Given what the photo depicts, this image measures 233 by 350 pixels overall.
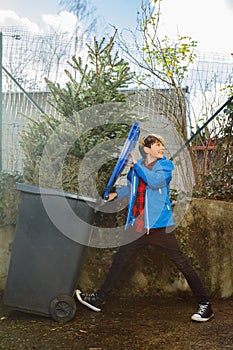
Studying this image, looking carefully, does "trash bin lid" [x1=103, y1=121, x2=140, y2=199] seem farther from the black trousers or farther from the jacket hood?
the black trousers

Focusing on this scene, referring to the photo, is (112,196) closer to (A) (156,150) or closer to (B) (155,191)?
(B) (155,191)

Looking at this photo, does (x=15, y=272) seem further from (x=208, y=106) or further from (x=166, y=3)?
(x=166, y=3)

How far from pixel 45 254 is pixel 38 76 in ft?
10.0

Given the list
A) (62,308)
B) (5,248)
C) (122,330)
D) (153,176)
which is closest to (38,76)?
(5,248)

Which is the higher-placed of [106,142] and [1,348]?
[106,142]

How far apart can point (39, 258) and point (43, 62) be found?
3.11 metres

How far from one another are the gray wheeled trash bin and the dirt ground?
136 mm

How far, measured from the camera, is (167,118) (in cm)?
591

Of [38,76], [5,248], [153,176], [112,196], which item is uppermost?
[38,76]

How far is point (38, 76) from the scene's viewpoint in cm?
575

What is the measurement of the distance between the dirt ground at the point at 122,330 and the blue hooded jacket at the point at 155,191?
688 mm

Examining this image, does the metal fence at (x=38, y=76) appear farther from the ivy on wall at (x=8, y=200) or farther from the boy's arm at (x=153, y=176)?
the boy's arm at (x=153, y=176)

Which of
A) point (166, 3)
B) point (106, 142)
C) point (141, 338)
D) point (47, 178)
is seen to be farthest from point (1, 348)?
point (166, 3)

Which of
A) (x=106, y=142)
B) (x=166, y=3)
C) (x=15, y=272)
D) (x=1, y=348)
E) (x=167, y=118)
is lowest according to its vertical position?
(x=1, y=348)
